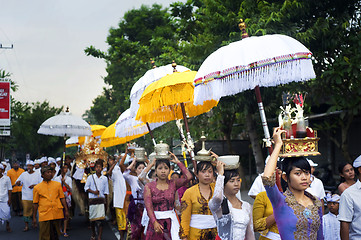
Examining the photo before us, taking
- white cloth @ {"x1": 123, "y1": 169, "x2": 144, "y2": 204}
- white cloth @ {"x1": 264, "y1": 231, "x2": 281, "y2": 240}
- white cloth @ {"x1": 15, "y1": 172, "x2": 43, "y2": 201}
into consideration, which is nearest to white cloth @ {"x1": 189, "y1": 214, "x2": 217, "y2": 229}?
white cloth @ {"x1": 264, "y1": 231, "x2": 281, "y2": 240}

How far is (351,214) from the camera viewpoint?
15.1ft

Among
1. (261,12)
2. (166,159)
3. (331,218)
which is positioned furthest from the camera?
(261,12)

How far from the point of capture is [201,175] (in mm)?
5730

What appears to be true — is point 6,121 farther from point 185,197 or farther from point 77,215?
point 185,197

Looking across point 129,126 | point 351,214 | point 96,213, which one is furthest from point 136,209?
point 351,214

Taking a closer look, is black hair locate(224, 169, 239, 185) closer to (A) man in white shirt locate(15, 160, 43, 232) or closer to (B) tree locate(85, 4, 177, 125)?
(A) man in white shirt locate(15, 160, 43, 232)

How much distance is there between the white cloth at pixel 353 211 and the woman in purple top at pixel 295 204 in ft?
2.90

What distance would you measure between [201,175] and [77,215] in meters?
11.3

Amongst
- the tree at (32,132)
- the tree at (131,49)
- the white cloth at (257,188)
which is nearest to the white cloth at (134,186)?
the white cloth at (257,188)

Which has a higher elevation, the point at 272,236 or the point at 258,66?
the point at 258,66

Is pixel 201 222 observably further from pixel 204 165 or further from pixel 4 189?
pixel 4 189

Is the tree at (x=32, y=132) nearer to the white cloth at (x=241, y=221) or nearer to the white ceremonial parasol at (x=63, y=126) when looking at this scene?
the white ceremonial parasol at (x=63, y=126)

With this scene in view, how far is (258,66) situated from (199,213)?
199 centimetres

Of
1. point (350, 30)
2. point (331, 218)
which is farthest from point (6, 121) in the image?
point (331, 218)
